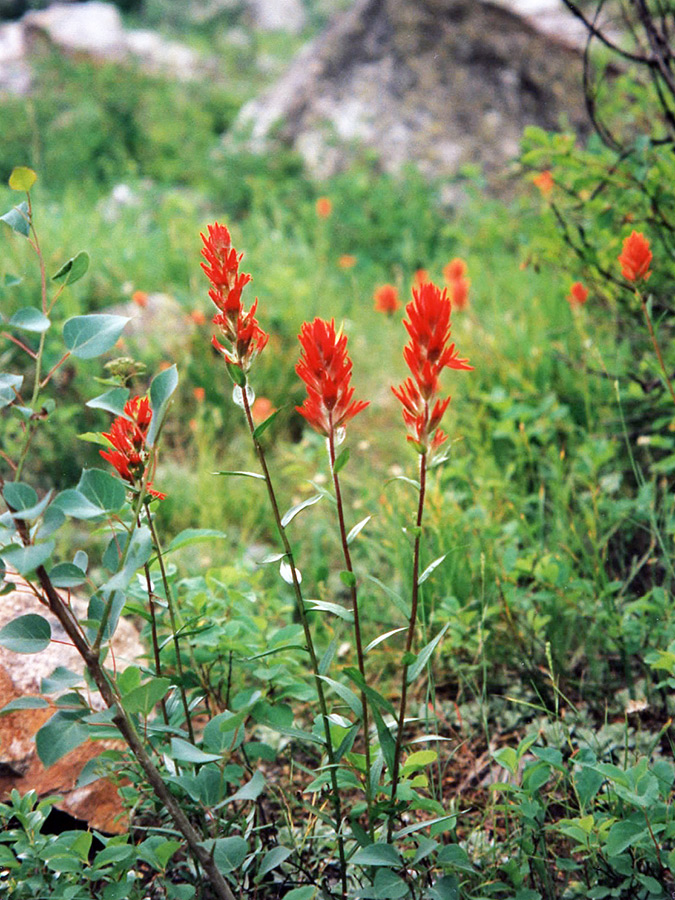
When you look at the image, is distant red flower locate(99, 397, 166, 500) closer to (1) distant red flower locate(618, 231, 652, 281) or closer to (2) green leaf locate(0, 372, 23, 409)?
(2) green leaf locate(0, 372, 23, 409)

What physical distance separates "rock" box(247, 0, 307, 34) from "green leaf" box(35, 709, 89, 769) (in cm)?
1426

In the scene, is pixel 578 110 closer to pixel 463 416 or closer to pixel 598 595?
pixel 463 416

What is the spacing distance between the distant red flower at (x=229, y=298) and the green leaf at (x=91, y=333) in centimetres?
11

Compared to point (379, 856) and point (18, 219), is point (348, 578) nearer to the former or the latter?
point (379, 856)

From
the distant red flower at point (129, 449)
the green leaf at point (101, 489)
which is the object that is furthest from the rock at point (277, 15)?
the green leaf at point (101, 489)

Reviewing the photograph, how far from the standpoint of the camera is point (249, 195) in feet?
18.5

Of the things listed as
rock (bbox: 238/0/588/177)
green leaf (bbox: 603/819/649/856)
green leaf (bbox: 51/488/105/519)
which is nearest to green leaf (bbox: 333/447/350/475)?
green leaf (bbox: 51/488/105/519)

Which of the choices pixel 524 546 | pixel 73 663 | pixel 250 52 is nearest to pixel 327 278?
pixel 524 546

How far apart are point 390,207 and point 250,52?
7.66 meters

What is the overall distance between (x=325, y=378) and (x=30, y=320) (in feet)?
1.08

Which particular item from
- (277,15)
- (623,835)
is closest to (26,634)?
(623,835)

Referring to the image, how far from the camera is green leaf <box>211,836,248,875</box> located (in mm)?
985

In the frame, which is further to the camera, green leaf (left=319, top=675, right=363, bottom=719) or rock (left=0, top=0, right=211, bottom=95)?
rock (left=0, top=0, right=211, bottom=95)

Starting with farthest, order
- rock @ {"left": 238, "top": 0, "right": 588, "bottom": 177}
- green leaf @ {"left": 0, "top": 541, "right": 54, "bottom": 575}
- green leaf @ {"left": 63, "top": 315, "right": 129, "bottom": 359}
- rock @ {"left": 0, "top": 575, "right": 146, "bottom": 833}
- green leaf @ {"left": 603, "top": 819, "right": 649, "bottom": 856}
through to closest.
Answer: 1. rock @ {"left": 238, "top": 0, "right": 588, "bottom": 177}
2. rock @ {"left": 0, "top": 575, "right": 146, "bottom": 833}
3. green leaf @ {"left": 603, "top": 819, "right": 649, "bottom": 856}
4. green leaf @ {"left": 63, "top": 315, "right": 129, "bottom": 359}
5. green leaf @ {"left": 0, "top": 541, "right": 54, "bottom": 575}
